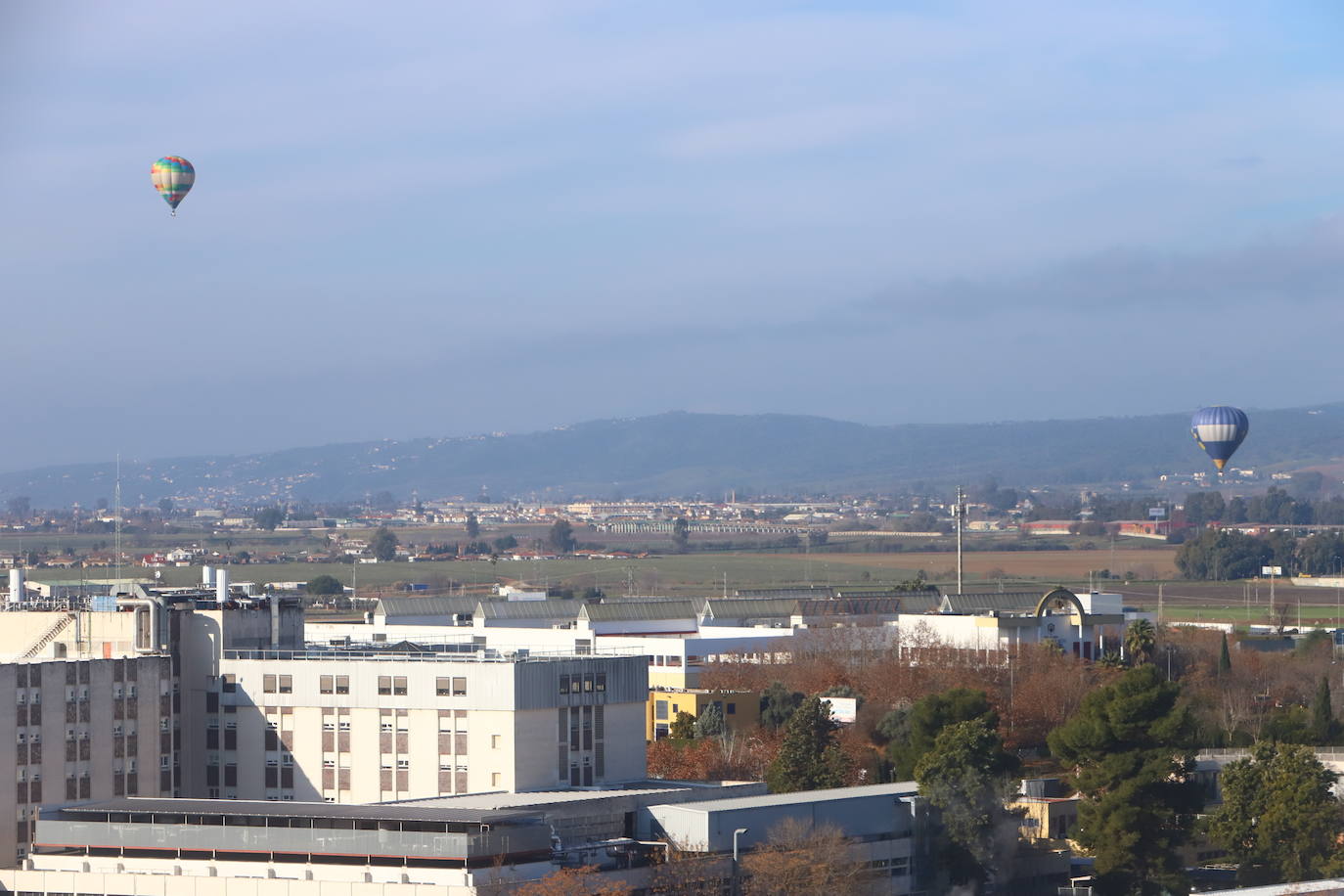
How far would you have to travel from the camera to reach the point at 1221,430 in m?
179

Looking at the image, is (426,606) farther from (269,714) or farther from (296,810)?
(296,810)

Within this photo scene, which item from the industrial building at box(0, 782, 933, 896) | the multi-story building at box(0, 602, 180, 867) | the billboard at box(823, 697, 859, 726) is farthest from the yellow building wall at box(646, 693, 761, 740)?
the industrial building at box(0, 782, 933, 896)

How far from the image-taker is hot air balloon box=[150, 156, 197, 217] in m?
112

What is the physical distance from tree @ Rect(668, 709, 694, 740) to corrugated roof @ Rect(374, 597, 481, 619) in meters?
45.9

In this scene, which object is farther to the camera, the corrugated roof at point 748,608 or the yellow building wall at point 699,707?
the corrugated roof at point 748,608

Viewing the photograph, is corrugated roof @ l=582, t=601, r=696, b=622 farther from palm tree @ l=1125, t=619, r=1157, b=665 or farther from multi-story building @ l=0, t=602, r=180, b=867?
multi-story building @ l=0, t=602, r=180, b=867

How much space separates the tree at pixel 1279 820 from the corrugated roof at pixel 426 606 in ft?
236

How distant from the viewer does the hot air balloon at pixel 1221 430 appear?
17825 cm

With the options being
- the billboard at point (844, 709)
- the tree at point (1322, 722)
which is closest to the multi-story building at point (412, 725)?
the billboard at point (844, 709)

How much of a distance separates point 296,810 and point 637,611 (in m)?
75.8

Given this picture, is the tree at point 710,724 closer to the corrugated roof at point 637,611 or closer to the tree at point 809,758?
the tree at point 809,758

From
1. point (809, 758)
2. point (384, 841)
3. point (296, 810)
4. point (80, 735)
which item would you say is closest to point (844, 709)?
point (809, 758)

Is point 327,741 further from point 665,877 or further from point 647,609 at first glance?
point 647,609

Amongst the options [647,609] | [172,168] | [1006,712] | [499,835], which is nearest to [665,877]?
[499,835]
